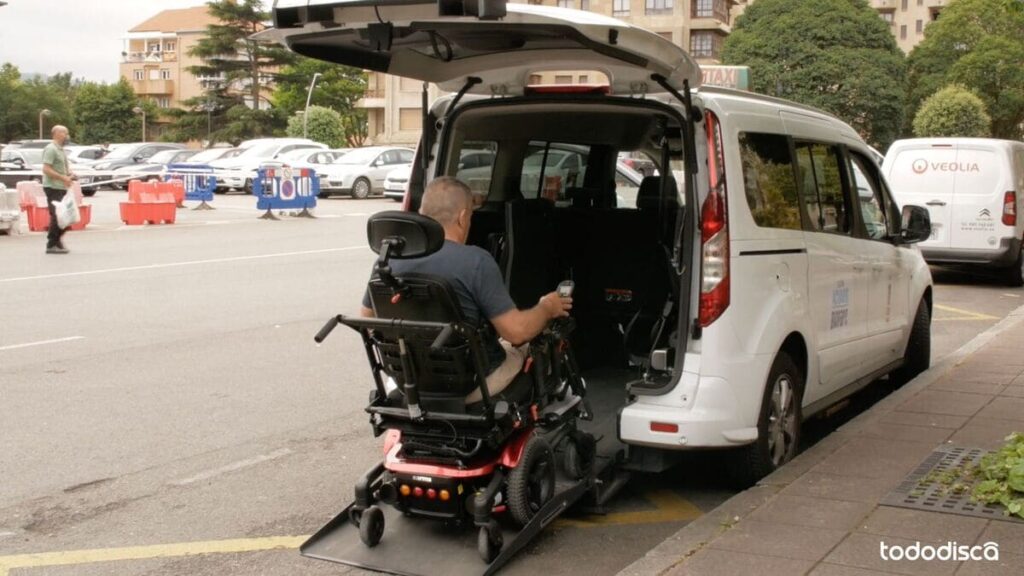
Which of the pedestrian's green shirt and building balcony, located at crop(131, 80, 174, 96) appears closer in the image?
the pedestrian's green shirt

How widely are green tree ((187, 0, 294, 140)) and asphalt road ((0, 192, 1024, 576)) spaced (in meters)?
70.2

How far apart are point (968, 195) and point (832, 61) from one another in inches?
2089

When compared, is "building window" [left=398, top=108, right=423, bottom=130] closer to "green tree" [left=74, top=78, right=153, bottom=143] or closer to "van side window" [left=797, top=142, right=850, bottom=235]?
"green tree" [left=74, top=78, right=153, bottom=143]

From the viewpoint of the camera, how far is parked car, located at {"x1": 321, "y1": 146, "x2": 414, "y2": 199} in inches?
1342

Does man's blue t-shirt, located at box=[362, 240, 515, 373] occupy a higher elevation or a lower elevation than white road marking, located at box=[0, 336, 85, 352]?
higher

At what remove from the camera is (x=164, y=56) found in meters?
157

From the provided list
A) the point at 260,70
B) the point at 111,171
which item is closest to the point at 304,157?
the point at 111,171

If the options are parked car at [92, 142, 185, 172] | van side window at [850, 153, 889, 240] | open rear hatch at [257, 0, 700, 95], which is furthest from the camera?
parked car at [92, 142, 185, 172]

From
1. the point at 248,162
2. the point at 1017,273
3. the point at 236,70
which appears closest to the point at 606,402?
the point at 1017,273

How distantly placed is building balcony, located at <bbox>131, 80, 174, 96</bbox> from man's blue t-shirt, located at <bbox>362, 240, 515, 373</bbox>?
477 ft

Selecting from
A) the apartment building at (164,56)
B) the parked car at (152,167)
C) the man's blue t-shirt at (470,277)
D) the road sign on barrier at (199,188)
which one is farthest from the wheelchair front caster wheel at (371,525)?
the apartment building at (164,56)

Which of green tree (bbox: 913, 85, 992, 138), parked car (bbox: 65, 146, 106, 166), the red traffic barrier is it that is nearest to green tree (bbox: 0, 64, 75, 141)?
parked car (bbox: 65, 146, 106, 166)

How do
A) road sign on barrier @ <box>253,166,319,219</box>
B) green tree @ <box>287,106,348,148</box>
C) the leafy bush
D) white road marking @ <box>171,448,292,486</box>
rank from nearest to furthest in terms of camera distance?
the leafy bush
white road marking @ <box>171,448,292,486</box>
road sign on barrier @ <box>253,166,319,219</box>
green tree @ <box>287,106,348,148</box>

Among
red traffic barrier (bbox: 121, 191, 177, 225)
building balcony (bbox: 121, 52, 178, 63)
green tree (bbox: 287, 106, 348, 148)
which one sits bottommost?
red traffic barrier (bbox: 121, 191, 177, 225)
